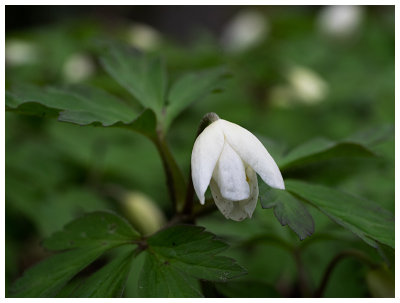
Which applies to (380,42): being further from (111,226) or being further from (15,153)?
(111,226)

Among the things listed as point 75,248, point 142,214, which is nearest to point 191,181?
point 75,248

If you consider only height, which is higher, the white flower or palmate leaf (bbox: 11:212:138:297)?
the white flower

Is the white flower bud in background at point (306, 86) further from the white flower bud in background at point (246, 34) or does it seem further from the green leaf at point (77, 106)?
the green leaf at point (77, 106)

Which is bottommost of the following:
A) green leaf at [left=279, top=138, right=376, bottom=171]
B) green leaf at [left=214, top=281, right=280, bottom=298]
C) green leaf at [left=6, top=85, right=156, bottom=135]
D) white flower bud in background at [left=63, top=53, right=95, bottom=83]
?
green leaf at [left=214, top=281, right=280, bottom=298]

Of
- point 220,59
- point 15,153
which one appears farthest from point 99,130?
point 220,59

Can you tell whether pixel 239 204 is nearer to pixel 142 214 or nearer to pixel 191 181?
pixel 191 181

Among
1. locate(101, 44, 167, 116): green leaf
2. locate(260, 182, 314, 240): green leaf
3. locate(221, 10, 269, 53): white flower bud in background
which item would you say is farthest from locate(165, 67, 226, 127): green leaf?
locate(221, 10, 269, 53): white flower bud in background

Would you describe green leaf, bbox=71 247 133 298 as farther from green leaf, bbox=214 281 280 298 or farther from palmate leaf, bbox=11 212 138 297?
green leaf, bbox=214 281 280 298
